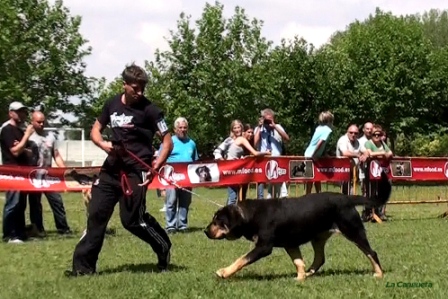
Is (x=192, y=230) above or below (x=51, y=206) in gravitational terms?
below

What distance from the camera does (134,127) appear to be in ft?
24.6

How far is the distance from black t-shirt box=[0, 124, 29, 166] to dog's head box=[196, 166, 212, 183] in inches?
112

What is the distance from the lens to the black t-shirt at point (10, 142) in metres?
10.7

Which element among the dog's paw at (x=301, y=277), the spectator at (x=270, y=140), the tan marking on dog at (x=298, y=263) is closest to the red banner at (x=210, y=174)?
the spectator at (x=270, y=140)

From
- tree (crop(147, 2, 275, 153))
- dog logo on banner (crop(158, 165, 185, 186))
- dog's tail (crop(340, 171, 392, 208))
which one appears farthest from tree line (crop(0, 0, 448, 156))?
dog's tail (crop(340, 171, 392, 208))

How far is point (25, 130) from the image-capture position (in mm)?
10859

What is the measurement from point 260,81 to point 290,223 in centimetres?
3703

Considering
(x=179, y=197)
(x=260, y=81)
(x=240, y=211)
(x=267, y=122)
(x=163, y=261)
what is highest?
(x=260, y=81)

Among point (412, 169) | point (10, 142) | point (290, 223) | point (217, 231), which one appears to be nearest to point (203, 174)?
point (10, 142)

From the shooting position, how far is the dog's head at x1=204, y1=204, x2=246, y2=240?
7203mm

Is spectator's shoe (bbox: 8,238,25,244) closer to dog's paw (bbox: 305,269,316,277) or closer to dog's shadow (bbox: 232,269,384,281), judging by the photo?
dog's shadow (bbox: 232,269,384,281)

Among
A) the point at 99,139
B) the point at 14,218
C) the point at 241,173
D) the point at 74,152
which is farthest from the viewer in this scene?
the point at 74,152

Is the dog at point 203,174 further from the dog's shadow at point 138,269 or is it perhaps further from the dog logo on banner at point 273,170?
the dog's shadow at point 138,269

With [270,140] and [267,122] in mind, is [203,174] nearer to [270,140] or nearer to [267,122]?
[267,122]
